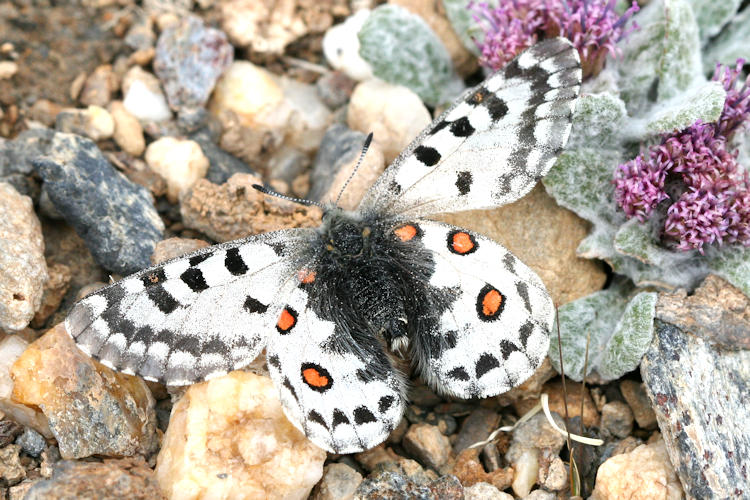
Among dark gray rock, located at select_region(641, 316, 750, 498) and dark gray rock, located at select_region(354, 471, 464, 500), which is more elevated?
dark gray rock, located at select_region(641, 316, 750, 498)

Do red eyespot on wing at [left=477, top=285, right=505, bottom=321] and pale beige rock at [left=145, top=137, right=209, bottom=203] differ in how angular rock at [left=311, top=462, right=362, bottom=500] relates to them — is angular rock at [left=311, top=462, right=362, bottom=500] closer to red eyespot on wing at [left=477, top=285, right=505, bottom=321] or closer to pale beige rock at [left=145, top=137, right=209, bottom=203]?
A: red eyespot on wing at [left=477, top=285, right=505, bottom=321]

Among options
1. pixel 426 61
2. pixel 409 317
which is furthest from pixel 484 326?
pixel 426 61

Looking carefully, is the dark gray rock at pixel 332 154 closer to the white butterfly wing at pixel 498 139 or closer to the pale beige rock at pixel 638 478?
the white butterfly wing at pixel 498 139

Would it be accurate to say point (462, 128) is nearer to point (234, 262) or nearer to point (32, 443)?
point (234, 262)

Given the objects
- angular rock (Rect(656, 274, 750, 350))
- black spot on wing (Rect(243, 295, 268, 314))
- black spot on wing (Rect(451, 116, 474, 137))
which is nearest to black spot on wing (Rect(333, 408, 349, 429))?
black spot on wing (Rect(243, 295, 268, 314))

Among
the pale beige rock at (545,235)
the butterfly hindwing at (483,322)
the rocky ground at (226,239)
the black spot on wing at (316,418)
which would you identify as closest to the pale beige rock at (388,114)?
the rocky ground at (226,239)

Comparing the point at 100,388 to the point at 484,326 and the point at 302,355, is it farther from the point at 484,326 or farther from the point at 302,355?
the point at 484,326
